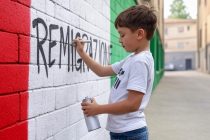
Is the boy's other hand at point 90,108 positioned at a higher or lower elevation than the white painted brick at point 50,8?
lower

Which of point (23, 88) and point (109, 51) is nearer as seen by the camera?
point (23, 88)

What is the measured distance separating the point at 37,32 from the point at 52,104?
1.84 feet

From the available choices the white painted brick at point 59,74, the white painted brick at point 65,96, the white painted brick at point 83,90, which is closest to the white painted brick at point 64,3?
the white painted brick at point 59,74

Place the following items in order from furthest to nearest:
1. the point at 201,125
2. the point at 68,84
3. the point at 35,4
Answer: the point at 201,125
the point at 68,84
the point at 35,4

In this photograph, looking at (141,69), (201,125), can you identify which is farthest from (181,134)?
(141,69)

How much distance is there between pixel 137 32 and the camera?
2.63 metres

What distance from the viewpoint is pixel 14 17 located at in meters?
2.15

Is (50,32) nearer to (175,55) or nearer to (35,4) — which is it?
(35,4)

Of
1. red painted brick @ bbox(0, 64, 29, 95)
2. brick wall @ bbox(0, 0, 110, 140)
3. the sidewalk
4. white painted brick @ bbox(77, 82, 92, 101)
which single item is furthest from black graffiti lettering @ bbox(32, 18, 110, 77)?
the sidewalk

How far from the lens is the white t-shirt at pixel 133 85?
2545 mm

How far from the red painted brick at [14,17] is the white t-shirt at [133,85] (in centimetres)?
69

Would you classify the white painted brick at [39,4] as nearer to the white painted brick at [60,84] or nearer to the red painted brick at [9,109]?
the white painted brick at [60,84]

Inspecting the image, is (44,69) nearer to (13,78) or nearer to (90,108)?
(90,108)

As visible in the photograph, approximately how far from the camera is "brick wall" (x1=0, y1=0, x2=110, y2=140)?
209 cm
